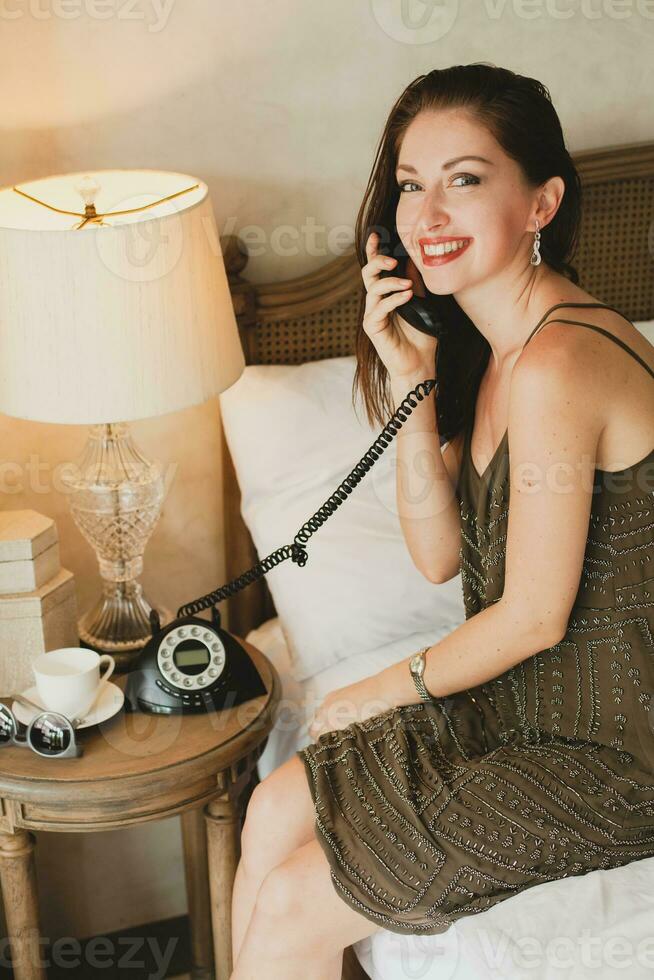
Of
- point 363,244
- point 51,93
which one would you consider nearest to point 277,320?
point 363,244

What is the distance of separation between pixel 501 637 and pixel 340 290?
856 mm

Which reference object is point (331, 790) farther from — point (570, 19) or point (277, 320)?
point (570, 19)

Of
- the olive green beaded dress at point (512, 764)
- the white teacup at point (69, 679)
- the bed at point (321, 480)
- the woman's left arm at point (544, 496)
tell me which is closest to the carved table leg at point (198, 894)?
the bed at point (321, 480)

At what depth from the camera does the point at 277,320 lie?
1995mm

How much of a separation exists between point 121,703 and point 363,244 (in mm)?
801

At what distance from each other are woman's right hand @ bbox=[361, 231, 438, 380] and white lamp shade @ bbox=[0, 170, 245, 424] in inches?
9.4

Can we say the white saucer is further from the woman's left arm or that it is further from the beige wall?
the woman's left arm

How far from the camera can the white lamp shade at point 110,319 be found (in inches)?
57.1

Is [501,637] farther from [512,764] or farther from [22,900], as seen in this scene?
[22,900]

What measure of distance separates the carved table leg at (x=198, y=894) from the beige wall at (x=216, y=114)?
22 centimetres

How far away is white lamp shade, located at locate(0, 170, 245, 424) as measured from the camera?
1.45 metres

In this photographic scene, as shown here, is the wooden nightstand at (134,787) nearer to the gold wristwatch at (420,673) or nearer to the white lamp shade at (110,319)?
the gold wristwatch at (420,673)

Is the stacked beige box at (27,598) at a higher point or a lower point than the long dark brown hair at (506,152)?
lower

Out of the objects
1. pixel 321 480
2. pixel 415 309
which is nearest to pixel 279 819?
pixel 321 480
